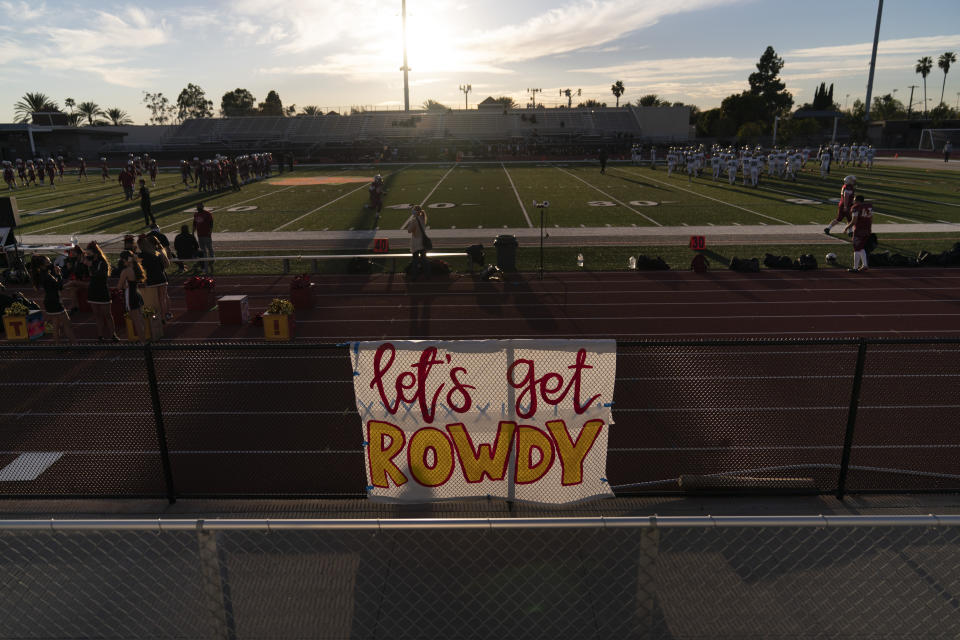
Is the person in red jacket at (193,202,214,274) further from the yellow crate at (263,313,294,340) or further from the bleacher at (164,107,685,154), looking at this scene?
the bleacher at (164,107,685,154)

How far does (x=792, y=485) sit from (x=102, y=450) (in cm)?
742

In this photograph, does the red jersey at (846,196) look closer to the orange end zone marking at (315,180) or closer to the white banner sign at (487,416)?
the white banner sign at (487,416)

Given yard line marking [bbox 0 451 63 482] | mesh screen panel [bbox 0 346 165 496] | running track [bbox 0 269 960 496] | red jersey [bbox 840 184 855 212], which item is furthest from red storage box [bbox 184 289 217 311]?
red jersey [bbox 840 184 855 212]

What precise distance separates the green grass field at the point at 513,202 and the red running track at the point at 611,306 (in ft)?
29.0

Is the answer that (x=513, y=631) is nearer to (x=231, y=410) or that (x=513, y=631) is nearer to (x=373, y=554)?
(x=373, y=554)

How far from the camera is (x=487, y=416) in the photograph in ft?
17.0

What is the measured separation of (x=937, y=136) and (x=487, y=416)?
9714 centimetres

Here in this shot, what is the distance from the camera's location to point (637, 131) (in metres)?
90.6

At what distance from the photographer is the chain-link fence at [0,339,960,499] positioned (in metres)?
6.39

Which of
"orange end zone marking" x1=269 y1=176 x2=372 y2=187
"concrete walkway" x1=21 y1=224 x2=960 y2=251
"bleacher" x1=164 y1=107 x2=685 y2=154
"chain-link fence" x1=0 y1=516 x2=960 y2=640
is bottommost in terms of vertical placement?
"chain-link fence" x1=0 y1=516 x2=960 y2=640

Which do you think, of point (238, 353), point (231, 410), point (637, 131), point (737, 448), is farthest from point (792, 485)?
point (637, 131)

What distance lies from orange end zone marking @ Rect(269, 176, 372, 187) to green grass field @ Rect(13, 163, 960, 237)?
905 mm

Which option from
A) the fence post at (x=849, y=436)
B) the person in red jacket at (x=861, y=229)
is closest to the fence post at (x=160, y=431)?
the fence post at (x=849, y=436)

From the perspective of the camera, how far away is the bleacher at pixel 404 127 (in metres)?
89.1
